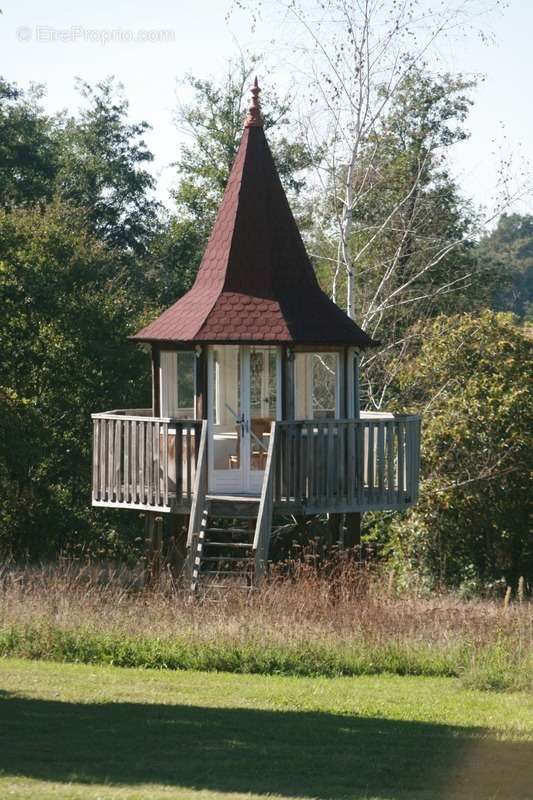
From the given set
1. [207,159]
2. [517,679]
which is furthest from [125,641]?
[207,159]

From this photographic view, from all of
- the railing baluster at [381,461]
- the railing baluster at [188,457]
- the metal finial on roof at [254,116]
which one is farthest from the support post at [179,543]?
the metal finial on roof at [254,116]

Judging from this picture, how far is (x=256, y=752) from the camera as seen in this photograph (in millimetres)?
9562

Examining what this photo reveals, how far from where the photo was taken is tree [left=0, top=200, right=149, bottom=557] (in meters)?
28.2

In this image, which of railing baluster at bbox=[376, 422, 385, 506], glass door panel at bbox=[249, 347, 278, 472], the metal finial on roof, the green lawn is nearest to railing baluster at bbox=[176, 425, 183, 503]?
glass door panel at bbox=[249, 347, 278, 472]

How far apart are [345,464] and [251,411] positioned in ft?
5.87

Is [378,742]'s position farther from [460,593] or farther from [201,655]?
[460,593]

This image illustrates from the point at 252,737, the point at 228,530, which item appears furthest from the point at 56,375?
the point at 252,737

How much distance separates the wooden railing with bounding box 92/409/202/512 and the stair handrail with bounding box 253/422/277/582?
50.1 inches

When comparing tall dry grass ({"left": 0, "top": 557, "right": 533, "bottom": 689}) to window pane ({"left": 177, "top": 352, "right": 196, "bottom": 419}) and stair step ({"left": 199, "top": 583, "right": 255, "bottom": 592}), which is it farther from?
window pane ({"left": 177, "top": 352, "right": 196, "bottom": 419})

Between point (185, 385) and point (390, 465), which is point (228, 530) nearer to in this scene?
point (390, 465)

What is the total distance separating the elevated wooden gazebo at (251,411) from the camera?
19.0m

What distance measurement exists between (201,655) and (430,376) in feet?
39.7

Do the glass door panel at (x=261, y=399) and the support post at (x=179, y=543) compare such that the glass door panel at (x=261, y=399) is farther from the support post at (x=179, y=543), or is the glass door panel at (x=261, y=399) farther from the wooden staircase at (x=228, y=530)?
the support post at (x=179, y=543)

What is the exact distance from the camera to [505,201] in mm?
27672
